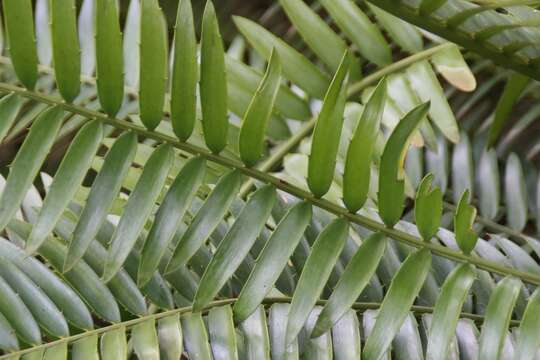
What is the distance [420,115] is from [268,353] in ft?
0.68

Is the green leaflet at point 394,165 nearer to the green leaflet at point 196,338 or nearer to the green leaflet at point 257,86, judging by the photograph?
the green leaflet at point 196,338

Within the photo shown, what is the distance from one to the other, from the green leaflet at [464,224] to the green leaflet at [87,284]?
27 centimetres

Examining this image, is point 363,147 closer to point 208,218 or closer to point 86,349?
point 208,218

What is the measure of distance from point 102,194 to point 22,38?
121 millimetres

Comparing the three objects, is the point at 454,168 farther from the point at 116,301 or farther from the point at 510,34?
the point at 116,301

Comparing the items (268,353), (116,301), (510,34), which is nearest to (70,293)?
(116,301)

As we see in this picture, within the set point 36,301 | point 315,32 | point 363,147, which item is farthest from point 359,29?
point 36,301

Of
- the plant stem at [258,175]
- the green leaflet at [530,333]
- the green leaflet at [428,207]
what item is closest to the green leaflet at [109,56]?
the plant stem at [258,175]

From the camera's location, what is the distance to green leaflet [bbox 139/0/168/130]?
0.53 metres

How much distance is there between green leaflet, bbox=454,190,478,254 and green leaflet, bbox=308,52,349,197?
100mm

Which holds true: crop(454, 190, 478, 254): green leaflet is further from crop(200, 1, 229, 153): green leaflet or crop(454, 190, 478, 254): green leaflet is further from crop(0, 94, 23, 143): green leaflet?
crop(0, 94, 23, 143): green leaflet

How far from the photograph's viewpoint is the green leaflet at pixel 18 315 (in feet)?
1.90

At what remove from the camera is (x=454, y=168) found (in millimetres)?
973

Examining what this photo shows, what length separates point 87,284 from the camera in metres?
0.62
